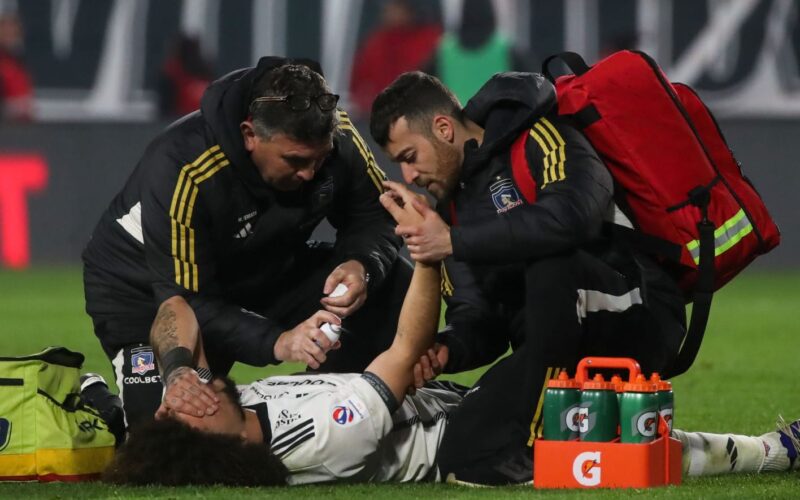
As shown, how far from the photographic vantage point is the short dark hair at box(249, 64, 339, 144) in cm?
520

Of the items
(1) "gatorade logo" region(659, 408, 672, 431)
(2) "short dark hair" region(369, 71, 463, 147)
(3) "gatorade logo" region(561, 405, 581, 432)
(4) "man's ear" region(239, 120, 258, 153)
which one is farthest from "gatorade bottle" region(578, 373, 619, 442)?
(4) "man's ear" region(239, 120, 258, 153)

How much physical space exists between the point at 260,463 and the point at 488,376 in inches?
31.4

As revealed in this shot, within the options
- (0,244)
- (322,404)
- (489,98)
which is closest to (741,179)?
(489,98)

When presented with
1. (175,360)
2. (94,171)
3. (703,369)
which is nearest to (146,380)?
(175,360)

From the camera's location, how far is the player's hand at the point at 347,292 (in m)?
5.21

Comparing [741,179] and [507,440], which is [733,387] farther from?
[507,440]

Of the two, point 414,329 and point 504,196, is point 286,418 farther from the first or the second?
point 504,196

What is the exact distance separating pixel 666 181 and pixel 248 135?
1.46 meters

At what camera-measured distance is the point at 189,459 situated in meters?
4.30

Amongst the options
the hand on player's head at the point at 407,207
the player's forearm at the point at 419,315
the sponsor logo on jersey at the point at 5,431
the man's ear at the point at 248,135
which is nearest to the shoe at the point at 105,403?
the sponsor logo on jersey at the point at 5,431

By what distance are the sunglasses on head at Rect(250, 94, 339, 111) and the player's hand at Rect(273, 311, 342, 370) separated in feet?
2.36

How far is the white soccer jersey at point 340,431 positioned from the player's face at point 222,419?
0.27 ft

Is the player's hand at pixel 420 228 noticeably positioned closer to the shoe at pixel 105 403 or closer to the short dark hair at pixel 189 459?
the short dark hair at pixel 189 459

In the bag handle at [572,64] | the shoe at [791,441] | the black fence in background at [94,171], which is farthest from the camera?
the black fence in background at [94,171]
